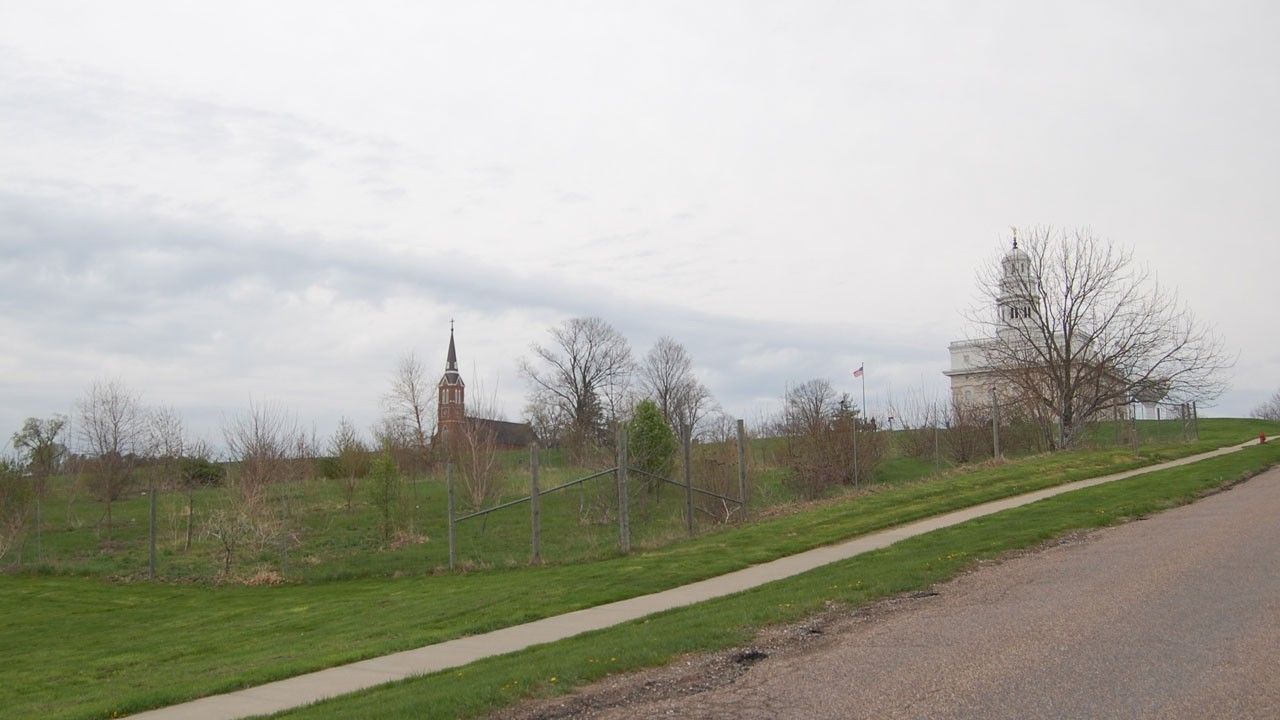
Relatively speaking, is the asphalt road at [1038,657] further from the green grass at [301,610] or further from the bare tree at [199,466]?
the bare tree at [199,466]

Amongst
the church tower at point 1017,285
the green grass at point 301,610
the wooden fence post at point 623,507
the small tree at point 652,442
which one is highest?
the church tower at point 1017,285

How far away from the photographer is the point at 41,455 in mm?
33844

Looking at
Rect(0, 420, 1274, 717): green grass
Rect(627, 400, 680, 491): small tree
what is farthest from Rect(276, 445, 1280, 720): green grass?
Rect(627, 400, 680, 491): small tree

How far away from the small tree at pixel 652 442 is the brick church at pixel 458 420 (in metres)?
3.18

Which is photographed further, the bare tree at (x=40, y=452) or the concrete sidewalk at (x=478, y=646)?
the bare tree at (x=40, y=452)

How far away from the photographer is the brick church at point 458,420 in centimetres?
3525

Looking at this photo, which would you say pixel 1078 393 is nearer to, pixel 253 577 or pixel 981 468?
pixel 981 468

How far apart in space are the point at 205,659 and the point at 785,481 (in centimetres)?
2166

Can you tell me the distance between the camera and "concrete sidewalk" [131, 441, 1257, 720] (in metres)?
9.22

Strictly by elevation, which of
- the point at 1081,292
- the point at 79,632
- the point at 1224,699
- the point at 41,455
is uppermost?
the point at 1081,292

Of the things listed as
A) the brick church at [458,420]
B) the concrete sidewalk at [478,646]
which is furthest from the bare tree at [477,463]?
the concrete sidewalk at [478,646]

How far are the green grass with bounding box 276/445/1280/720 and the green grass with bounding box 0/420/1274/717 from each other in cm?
205

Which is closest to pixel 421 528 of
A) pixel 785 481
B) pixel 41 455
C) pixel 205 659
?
pixel 785 481

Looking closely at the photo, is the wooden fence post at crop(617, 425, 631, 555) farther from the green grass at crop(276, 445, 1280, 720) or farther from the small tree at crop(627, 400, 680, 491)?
the small tree at crop(627, 400, 680, 491)
